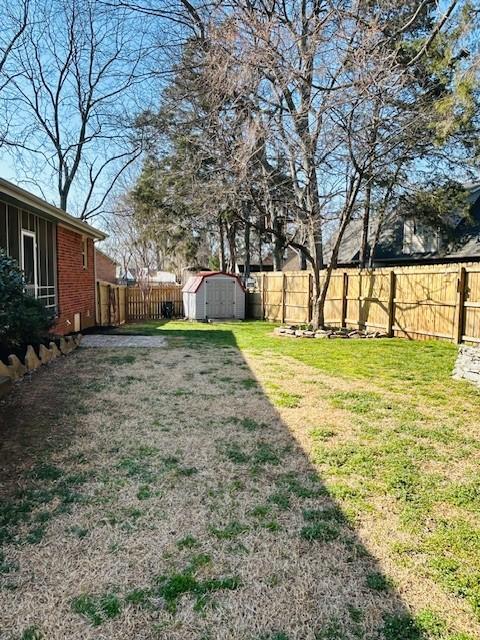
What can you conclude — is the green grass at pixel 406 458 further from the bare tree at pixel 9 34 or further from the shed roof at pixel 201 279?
the bare tree at pixel 9 34

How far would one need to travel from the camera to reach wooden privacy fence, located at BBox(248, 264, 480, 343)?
900 cm

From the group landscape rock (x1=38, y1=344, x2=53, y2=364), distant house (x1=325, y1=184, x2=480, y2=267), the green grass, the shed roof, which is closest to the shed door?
the shed roof

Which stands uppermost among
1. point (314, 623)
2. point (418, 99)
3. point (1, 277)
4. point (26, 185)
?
point (26, 185)

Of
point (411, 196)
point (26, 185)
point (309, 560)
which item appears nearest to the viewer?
point (309, 560)

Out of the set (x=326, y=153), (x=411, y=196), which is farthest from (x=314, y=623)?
(x=411, y=196)

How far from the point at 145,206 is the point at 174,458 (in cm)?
1849

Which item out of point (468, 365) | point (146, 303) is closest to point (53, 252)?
point (468, 365)

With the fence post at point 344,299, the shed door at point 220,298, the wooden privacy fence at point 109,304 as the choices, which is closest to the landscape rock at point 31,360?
the wooden privacy fence at point 109,304

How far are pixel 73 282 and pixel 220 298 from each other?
704cm

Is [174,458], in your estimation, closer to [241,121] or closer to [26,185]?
[241,121]

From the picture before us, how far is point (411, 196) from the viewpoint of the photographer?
1509 cm

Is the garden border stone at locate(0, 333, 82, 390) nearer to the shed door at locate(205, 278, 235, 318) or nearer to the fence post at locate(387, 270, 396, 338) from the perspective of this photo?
the fence post at locate(387, 270, 396, 338)

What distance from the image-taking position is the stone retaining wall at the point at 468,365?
19.4ft

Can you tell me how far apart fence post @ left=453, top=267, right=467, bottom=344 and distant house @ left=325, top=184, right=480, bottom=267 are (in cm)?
740
